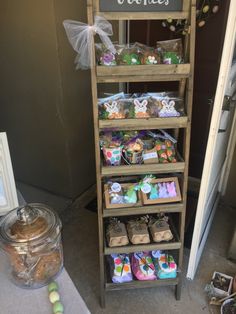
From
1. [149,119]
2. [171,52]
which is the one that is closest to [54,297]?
[149,119]

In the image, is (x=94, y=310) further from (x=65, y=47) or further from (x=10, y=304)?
(x=65, y=47)

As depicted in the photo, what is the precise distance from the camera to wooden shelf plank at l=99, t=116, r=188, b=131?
1.29 metres

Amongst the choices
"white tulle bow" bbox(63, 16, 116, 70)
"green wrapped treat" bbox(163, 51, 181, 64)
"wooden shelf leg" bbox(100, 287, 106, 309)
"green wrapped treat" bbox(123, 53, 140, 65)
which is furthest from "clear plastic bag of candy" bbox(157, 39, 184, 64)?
"wooden shelf leg" bbox(100, 287, 106, 309)

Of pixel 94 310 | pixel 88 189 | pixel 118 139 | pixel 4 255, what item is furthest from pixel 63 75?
pixel 94 310

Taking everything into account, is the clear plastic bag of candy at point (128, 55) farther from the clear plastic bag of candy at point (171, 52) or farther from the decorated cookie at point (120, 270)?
the decorated cookie at point (120, 270)

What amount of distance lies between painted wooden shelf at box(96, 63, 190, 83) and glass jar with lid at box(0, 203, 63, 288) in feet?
1.87

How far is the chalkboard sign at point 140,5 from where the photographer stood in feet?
3.72

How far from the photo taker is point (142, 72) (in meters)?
1.23

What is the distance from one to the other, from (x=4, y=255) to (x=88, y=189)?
60.2 inches

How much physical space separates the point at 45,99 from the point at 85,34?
1100 mm

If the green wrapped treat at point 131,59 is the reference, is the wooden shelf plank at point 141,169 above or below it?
below

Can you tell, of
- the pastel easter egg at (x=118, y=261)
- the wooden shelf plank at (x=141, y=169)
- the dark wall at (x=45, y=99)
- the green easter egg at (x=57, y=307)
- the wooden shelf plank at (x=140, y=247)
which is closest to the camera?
the green easter egg at (x=57, y=307)

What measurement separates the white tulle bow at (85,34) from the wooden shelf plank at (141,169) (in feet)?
1.50

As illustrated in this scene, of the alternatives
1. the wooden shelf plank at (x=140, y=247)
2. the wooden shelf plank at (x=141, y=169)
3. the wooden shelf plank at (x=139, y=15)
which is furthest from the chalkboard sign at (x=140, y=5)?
the wooden shelf plank at (x=140, y=247)
